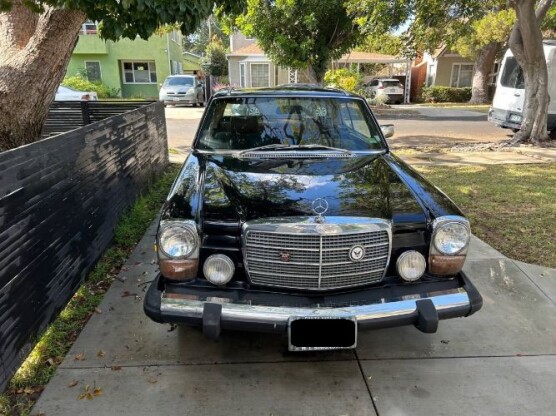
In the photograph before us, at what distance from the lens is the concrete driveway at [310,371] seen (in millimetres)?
2564

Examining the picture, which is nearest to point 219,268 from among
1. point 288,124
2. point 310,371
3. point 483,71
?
point 310,371

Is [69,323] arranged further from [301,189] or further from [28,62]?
[28,62]

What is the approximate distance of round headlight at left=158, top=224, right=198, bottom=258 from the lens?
2570 mm

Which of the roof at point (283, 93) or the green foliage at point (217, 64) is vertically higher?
the green foliage at point (217, 64)

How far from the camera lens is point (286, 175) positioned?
3.18m

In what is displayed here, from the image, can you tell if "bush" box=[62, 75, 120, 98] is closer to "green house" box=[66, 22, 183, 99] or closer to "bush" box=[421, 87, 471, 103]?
"green house" box=[66, 22, 183, 99]

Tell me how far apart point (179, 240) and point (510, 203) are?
5220mm

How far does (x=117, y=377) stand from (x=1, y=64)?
131 inches

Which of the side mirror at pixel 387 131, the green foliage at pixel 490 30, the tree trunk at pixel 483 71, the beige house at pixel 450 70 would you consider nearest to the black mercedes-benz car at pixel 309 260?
the side mirror at pixel 387 131

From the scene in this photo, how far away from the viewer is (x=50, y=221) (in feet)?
10.5

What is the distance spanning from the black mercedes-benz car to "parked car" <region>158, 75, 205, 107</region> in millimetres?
19022

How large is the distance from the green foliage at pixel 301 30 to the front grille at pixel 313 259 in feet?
40.9

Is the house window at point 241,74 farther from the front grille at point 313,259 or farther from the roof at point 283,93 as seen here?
the front grille at point 313,259

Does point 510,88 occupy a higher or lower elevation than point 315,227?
higher
